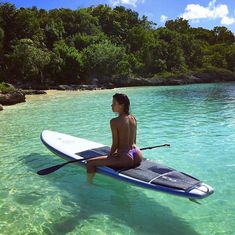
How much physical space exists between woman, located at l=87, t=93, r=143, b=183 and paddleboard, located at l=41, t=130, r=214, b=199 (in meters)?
0.12

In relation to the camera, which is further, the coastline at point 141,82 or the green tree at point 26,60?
the green tree at point 26,60

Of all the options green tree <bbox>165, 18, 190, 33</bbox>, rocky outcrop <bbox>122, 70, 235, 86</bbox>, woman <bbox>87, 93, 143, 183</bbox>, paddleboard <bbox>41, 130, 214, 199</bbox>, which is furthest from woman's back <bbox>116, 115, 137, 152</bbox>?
green tree <bbox>165, 18, 190, 33</bbox>

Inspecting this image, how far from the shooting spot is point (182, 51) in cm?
6425

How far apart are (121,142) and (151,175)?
79 centimetres

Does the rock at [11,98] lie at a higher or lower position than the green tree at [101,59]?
lower

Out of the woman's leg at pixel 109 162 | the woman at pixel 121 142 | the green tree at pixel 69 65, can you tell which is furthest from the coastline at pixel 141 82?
the woman at pixel 121 142

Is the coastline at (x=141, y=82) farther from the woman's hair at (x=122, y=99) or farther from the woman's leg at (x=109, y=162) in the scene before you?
the woman's hair at (x=122, y=99)

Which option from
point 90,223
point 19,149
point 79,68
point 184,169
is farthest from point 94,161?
point 79,68

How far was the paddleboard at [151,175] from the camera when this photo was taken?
17.0ft

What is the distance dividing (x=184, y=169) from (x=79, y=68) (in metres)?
39.0

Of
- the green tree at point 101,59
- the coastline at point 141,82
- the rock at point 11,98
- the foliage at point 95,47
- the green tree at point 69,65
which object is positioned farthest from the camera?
the green tree at point 101,59

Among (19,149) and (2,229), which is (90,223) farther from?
(19,149)

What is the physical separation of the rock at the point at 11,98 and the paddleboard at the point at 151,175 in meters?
15.8

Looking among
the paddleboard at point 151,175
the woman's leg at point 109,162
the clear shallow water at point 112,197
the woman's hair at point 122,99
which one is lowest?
the clear shallow water at point 112,197
